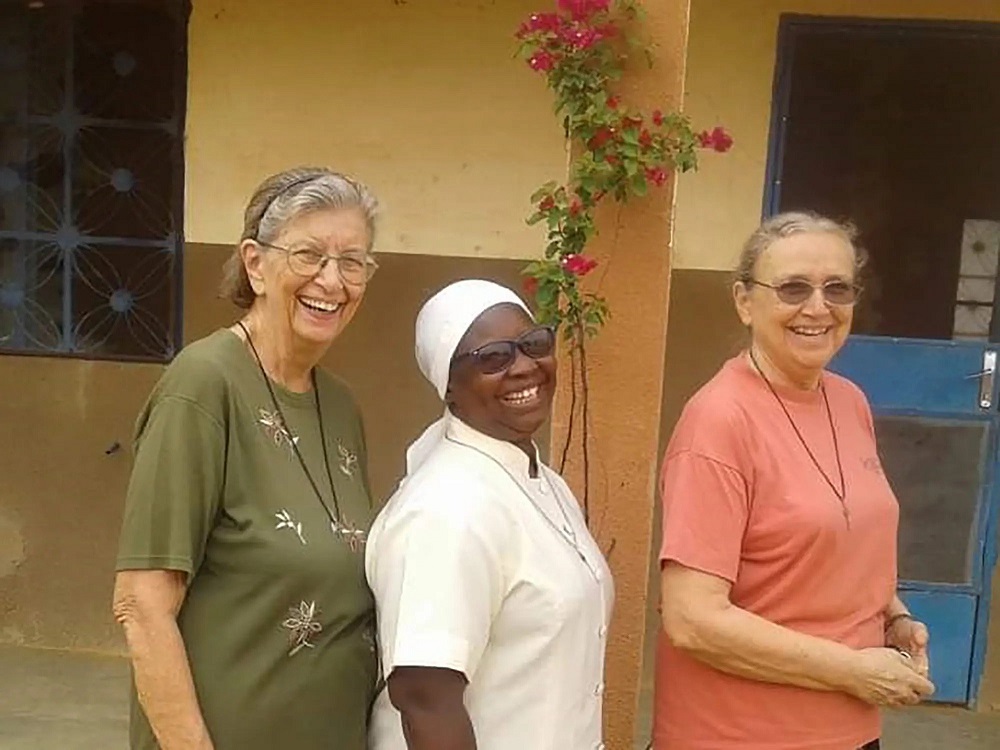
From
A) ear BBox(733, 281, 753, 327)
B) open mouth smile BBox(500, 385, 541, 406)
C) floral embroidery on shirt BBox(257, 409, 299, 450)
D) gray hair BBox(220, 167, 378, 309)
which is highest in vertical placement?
gray hair BBox(220, 167, 378, 309)

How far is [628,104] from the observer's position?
2.54 m

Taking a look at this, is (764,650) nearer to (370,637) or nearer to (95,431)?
(370,637)

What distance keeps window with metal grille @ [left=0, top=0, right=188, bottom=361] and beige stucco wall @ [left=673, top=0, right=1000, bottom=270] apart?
1.89 meters

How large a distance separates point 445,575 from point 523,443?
11.5 inches

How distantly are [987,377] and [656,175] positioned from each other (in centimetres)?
221

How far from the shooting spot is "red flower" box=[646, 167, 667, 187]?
248 cm

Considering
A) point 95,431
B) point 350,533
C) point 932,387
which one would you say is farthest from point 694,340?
point 350,533

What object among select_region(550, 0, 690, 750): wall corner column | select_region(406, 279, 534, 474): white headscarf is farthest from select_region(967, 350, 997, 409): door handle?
select_region(406, 279, 534, 474): white headscarf

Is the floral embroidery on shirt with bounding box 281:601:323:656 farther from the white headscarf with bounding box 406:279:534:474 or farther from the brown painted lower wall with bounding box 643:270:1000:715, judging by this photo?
the brown painted lower wall with bounding box 643:270:1000:715

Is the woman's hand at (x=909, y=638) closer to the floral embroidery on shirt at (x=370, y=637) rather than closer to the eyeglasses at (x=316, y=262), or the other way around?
the floral embroidery on shirt at (x=370, y=637)

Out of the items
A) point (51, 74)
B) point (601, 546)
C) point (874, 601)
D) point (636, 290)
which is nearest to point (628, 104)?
point (636, 290)

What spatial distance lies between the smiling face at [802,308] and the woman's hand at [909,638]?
0.50m

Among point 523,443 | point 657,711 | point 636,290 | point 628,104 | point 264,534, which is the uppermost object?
point 628,104

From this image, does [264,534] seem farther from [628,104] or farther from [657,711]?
[628,104]
